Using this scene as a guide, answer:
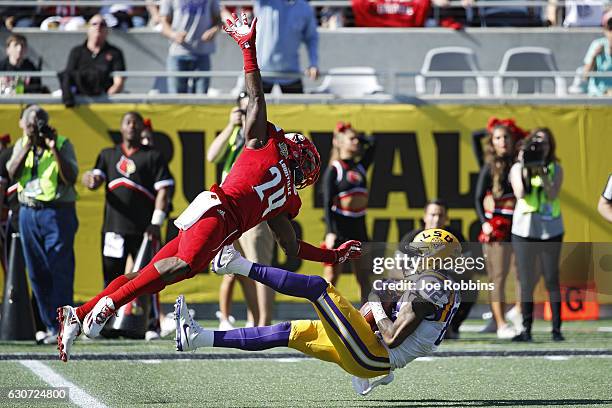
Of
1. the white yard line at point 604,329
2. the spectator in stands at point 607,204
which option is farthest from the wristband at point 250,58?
the white yard line at point 604,329

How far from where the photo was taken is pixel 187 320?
7.25m

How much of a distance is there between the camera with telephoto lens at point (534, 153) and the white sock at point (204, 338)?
4.70 metres

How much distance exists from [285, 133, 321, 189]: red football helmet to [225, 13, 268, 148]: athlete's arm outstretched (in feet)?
0.61

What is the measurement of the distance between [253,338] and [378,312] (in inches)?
30.9

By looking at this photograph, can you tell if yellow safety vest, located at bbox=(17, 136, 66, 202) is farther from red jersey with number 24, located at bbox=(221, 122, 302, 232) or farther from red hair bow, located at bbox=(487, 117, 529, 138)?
red hair bow, located at bbox=(487, 117, 529, 138)

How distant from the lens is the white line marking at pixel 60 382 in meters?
7.19

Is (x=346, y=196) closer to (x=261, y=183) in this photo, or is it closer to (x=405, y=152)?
(x=405, y=152)

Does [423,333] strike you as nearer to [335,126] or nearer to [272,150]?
[272,150]

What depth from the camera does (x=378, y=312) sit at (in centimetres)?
750

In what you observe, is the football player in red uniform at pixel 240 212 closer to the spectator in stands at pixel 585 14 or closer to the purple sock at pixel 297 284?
the purple sock at pixel 297 284

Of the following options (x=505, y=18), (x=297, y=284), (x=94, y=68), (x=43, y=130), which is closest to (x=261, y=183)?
(x=297, y=284)

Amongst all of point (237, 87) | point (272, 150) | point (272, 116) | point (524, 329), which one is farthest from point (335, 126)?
point (272, 150)

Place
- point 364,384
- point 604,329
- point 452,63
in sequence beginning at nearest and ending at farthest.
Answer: point 364,384 < point 604,329 < point 452,63

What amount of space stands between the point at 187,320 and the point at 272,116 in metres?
5.66
